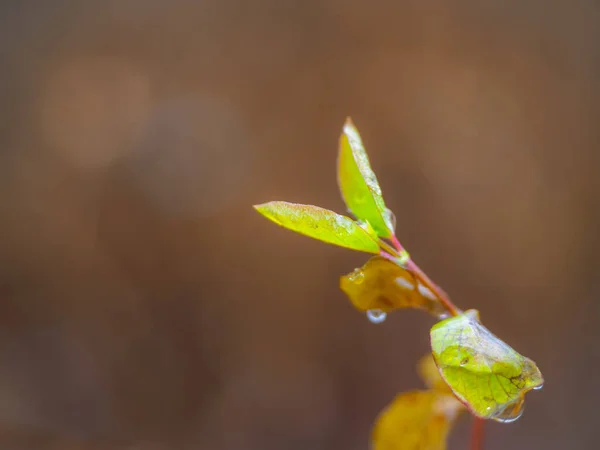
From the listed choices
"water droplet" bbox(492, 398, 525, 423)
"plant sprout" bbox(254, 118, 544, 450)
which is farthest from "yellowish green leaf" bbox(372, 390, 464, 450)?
"water droplet" bbox(492, 398, 525, 423)

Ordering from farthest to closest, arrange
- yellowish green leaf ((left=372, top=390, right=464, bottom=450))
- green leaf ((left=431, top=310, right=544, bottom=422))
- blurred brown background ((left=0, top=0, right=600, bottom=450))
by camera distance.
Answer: blurred brown background ((left=0, top=0, right=600, bottom=450)), yellowish green leaf ((left=372, top=390, right=464, bottom=450)), green leaf ((left=431, top=310, right=544, bottom=422))

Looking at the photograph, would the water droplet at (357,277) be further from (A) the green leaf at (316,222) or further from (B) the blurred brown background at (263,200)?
(B) the blurred brown background at (263,200)

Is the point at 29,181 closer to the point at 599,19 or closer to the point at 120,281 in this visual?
the point at 120,281

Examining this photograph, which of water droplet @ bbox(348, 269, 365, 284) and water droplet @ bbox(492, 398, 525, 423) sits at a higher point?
water droplet @ bbox(348, 269, 365, 284)

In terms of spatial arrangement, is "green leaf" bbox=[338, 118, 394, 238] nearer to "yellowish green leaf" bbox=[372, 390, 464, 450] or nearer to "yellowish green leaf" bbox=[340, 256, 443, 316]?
"yellowish green leaf" bbox=[340, 256, 443, 316]

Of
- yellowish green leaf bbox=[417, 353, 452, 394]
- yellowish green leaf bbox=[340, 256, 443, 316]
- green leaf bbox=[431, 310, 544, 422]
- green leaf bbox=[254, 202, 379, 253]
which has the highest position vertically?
green leaf bbox=[254, 202, 379, 253]

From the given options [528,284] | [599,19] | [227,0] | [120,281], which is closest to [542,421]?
[528,284]

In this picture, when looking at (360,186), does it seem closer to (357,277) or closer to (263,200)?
(357,277)
